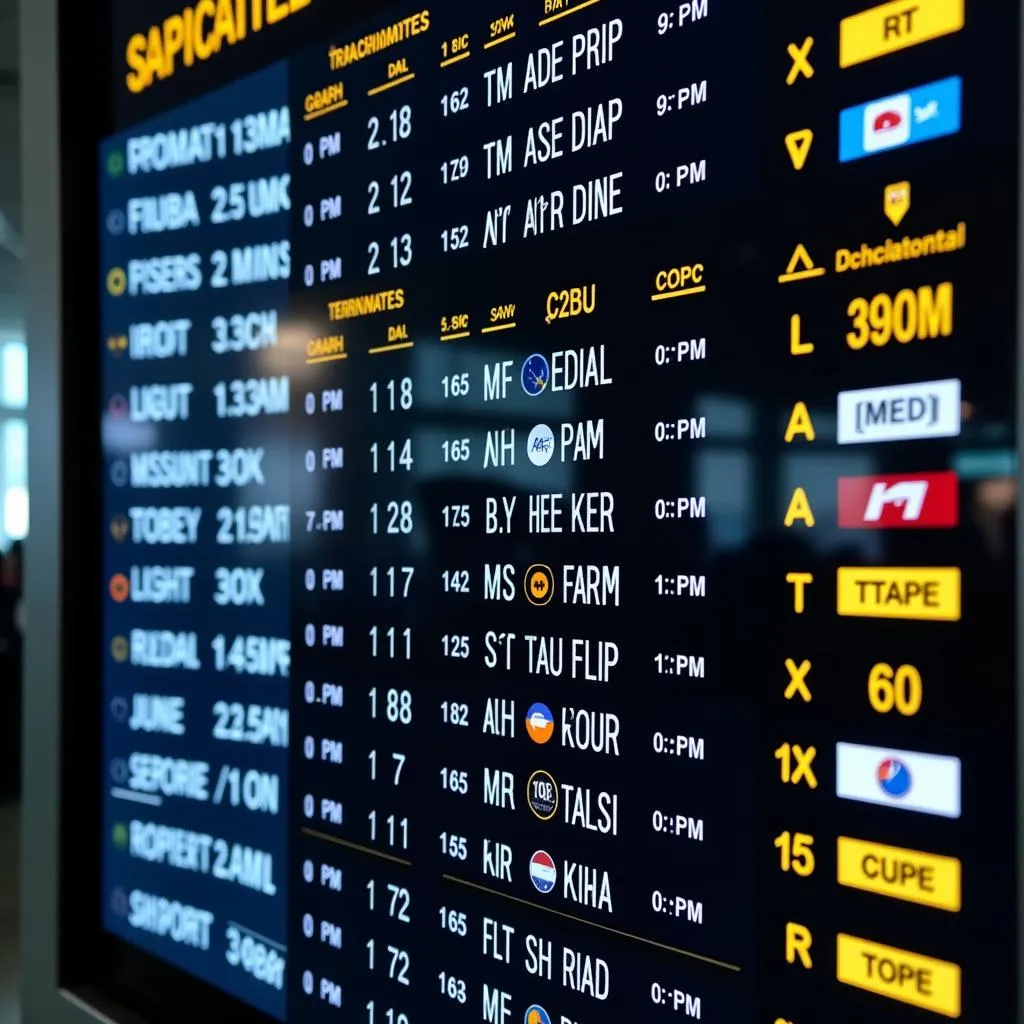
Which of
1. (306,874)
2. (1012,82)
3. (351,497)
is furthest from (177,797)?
(1012,82)

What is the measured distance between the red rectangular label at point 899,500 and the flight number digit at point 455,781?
1.25 feet

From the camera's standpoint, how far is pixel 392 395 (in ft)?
3.24

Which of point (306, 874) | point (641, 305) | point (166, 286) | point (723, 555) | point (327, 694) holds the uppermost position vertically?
point (166, 286)

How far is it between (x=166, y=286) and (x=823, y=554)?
0.83 meters

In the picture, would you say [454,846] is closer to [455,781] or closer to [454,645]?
[455,781]

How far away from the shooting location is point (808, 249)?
2.29 feet

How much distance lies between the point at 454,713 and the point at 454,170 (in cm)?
42

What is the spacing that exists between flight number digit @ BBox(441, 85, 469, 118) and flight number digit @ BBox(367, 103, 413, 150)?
42 mm

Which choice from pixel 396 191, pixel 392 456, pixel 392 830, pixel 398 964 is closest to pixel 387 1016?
pixel 398 964

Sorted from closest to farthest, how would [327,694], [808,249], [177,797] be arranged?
[808,249], [327,694], [177,797]

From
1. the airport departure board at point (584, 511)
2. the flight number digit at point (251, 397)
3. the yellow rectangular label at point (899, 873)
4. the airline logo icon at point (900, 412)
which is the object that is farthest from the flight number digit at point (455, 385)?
the yellow rectangular label at point (899, 873)

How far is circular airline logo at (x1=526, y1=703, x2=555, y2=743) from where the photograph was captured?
85 cm

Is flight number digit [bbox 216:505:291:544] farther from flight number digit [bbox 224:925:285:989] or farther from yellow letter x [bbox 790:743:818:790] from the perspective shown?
yellow letter x [bbox 790:743:818:790]

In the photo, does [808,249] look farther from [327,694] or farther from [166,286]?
[166,286]
